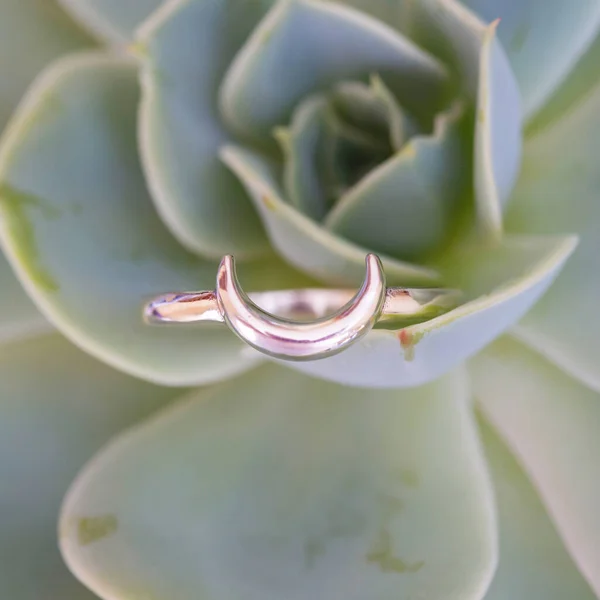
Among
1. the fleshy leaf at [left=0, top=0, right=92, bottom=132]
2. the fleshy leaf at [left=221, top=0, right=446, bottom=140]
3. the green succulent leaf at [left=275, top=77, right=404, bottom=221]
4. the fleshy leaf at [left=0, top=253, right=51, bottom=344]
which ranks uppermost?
the fleshy leaf at [left=221, top=0, right=446, bottom=140]

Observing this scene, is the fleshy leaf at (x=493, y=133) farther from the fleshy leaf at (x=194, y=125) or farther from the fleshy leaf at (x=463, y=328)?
the fleshy leaf at (x=194, y=125)

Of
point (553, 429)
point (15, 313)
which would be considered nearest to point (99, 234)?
point (15, 313)

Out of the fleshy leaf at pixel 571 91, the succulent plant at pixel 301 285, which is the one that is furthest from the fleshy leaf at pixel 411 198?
the fleshy leaf at pixel 571 91

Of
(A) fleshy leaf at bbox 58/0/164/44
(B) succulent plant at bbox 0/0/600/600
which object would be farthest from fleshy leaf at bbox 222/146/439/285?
(A) fleshy leaf at bbox 58/0/164/44

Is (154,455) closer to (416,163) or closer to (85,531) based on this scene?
(85,531)

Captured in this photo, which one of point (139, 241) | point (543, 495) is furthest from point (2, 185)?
point (543, 495)

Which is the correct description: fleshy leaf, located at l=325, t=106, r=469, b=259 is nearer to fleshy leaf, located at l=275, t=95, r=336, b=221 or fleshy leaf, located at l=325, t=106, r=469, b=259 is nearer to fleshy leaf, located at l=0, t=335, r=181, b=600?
fleshy leaf, located at l=275, t=95, r=336, b=221
